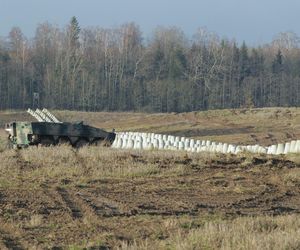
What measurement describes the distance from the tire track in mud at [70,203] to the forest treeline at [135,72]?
70.7 m

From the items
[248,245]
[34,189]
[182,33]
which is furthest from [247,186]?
[182,33]

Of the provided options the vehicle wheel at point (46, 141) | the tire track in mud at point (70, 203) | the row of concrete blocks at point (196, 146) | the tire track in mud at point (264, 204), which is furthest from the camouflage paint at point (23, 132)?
the tire track in mud at point (264, 204)

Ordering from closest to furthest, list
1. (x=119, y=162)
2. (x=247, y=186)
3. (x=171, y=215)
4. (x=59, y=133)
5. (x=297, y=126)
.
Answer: (x=171, y=215) → (x=247, y=186) → (x=119, y=162) → (x=59, y=133) → (x=297, y=126)

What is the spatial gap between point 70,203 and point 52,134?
62.5 feet

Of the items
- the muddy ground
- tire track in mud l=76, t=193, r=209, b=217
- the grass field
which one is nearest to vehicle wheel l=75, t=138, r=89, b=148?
the grass field

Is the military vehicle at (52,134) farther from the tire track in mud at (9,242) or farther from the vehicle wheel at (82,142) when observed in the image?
the tire track in mud at (9,242)

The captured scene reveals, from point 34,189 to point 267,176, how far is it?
643cm

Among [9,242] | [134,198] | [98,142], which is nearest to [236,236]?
[9,242]

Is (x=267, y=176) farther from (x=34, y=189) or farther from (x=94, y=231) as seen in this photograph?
(x=94, y=231)

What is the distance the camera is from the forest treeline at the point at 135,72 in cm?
8775

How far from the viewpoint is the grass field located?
10172mm

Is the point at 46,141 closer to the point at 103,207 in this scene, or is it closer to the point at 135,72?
the point at 103,207

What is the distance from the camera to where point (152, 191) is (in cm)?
1633

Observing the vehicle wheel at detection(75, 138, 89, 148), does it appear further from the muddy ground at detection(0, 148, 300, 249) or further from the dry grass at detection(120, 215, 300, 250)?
the dry grass at detection(120, 215, 300, 250)
